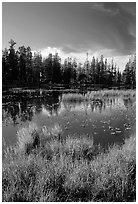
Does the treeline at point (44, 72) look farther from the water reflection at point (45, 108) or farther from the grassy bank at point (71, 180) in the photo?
the grassy bank at point (71, 180)

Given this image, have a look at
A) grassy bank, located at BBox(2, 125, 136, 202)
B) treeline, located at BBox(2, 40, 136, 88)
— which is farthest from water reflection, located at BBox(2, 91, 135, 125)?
treeline, located at BBox(2, 40, 136, 88)

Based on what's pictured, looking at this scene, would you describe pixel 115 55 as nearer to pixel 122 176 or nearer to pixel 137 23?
pixel 137 23

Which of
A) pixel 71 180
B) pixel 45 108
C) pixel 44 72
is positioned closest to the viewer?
pixel 71 180

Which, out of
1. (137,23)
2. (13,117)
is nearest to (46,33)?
(137,23)

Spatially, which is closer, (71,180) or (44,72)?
(71,180)

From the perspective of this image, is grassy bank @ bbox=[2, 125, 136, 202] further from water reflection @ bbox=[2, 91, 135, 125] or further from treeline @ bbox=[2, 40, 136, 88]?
treeline @ bbox=[2, 40, 136, 88]

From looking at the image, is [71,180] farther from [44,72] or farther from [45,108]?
[44,72]

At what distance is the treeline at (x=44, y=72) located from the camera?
45469 millimetres

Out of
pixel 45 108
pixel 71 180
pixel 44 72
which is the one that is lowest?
pixel 71 180

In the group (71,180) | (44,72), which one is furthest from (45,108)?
(44,72)

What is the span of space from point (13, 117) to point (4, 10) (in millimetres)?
7719

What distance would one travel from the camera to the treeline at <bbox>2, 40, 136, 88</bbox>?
45.5 metres

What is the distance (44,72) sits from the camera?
62844mm

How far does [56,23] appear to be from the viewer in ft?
21.6
